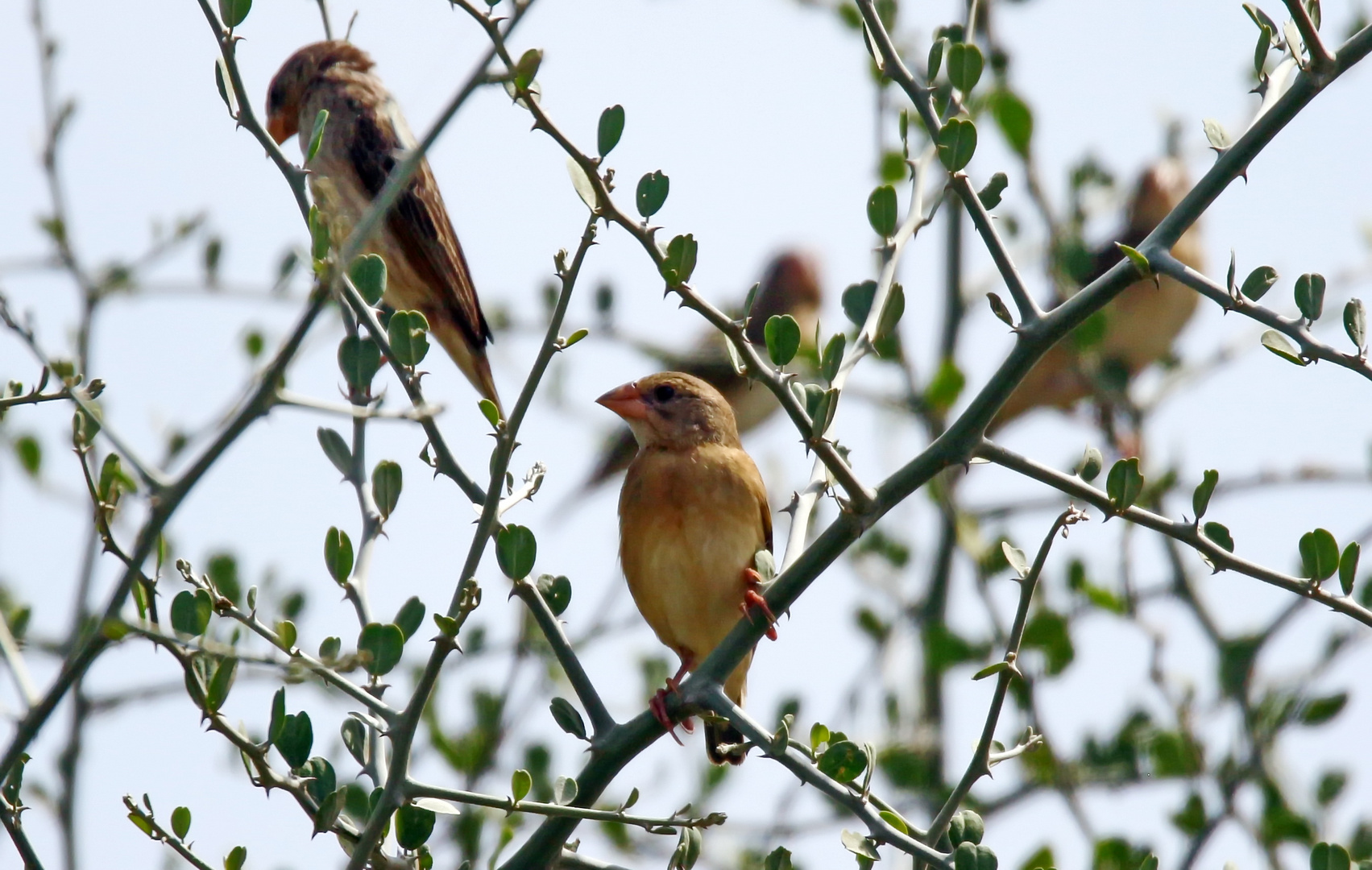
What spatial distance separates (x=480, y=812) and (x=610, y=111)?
3.50m

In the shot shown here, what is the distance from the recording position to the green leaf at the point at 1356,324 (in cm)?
249

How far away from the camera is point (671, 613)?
15.3 ft

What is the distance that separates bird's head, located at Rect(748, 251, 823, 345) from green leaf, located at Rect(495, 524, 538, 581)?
31.9 feet

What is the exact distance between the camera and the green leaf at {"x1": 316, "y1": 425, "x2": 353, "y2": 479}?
10.4 feet

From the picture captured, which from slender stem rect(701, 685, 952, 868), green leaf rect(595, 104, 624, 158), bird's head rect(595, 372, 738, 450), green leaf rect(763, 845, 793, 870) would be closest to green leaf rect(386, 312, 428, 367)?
green leaf rect(595, 104, 624, 158)

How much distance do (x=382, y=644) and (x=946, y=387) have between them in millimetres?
2454

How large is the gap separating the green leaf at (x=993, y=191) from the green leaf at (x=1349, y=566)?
0.88 meters

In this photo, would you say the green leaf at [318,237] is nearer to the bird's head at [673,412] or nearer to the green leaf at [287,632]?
the green leaf at [287,632]

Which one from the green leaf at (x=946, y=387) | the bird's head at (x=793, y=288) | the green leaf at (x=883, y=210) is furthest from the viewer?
the bird's head at (x=793, y=288)

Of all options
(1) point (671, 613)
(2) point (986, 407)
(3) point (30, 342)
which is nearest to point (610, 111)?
(2) point (986, 407)

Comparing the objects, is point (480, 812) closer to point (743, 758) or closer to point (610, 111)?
point (743, 758)

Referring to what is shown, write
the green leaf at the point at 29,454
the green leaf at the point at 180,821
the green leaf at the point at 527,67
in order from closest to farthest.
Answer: the green leaf at the point at 527,67 → the green leaf at the point at 180,821 → the green leaf at the point at 29,454

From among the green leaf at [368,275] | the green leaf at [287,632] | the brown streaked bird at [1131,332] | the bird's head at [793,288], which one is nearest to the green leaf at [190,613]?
the green leaf at [287,632]

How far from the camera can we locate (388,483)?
2943 mm
